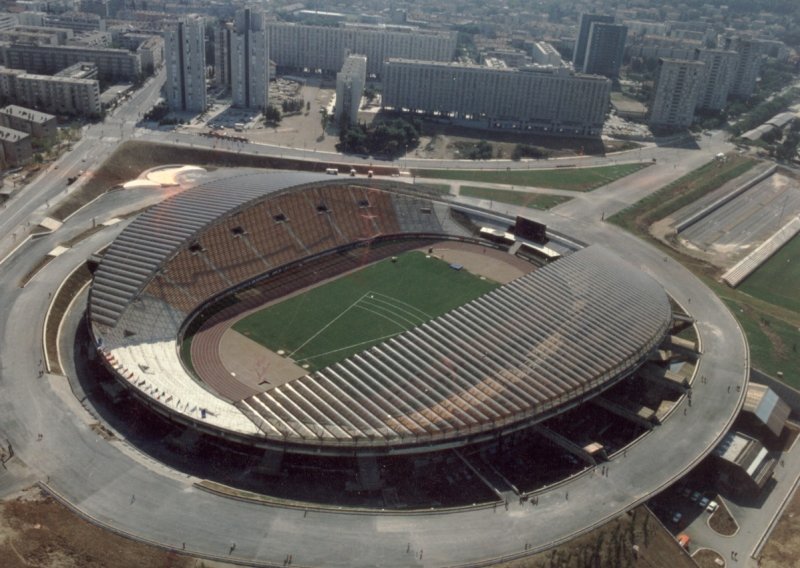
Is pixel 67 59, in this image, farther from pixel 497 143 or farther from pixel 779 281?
pixel 779 281

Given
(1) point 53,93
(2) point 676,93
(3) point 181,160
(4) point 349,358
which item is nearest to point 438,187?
(3) point 181,160

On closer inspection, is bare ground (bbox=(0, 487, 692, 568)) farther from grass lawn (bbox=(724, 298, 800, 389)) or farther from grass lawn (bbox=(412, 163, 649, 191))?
grass lawn (bbox=(412, 163, 649, 191))

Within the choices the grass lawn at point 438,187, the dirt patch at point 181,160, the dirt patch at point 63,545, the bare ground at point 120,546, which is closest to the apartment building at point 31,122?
the dirt patch at point 181,160

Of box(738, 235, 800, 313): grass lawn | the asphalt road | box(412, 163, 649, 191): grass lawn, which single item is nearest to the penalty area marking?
the asphalt road

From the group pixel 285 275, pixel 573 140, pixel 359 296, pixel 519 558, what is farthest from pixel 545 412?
pixel 573 140

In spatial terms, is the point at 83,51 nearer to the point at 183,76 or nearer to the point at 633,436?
the point at 183,76

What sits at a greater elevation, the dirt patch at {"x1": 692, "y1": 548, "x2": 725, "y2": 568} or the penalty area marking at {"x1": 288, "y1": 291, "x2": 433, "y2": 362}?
the penalty area marking at {"x1": 288, "y1": 291, "x2": 433, "y2": 362}

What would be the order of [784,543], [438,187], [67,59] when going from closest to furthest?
[784,543], [438,187], [67,59]
